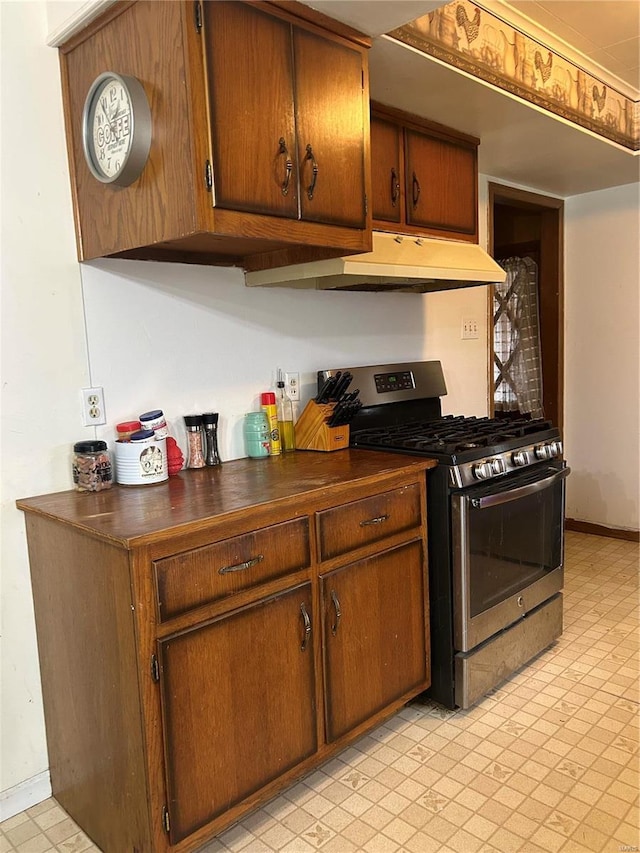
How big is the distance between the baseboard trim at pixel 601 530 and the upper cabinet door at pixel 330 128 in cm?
266

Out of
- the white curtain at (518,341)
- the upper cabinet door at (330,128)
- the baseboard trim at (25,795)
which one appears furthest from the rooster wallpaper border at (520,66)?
the baseboard trim at (25,795)

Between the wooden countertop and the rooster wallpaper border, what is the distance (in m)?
1.28

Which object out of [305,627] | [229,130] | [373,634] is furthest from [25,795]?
[229,130]

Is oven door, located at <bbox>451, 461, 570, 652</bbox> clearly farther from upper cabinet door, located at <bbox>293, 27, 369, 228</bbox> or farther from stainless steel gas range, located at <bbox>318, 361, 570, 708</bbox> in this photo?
upper cabinet door, located at <bbox>293, 27, 369, 228</bbox>

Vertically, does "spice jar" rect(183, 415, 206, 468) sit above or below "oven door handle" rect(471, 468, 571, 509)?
above

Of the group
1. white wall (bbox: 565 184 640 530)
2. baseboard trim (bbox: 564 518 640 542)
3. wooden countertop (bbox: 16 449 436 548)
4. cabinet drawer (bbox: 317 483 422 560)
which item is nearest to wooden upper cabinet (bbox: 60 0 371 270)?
wooden countertop (bbox: 16 449 436 548)

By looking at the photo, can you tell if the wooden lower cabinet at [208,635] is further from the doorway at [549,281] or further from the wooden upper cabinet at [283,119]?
the doorway at [549,281]

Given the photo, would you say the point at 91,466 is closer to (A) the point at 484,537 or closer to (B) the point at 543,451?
→ (A) the point at 484,537

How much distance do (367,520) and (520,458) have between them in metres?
0.71

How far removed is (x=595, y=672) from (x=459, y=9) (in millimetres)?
2335

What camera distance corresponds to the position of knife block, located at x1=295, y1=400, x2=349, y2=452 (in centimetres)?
229

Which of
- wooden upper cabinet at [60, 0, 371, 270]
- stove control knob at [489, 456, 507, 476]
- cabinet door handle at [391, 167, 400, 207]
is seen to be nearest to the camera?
wooden upper cabinet at [60, 0, 371, 270]

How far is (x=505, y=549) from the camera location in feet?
7.23

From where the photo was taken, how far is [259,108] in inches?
63.1
